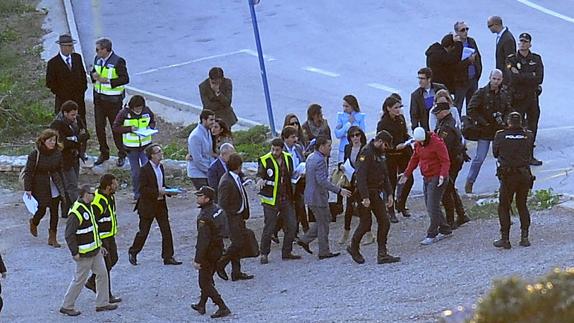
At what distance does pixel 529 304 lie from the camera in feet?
11.7

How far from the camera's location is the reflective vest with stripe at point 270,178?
12789mm

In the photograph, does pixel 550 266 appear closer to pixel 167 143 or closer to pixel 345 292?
pixel 345 292

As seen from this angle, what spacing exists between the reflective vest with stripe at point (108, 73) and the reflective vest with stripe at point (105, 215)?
15.5 ft

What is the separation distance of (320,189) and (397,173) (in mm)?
1686

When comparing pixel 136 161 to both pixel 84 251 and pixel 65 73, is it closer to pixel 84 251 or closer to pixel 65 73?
pixel 65 73

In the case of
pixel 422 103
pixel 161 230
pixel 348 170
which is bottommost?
pixel 161 230

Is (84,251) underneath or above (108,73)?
underneath

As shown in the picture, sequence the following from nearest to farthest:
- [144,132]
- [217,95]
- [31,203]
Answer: [31,203] < [144,132] < [217,95]

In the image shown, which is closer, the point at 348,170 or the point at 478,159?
the point at 348,170

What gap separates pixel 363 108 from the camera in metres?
19.4

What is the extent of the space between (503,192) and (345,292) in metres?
2.08

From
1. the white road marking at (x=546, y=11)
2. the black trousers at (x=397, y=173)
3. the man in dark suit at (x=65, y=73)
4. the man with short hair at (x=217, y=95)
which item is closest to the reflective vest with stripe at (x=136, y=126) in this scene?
the man with short hair at (x=217, y=95)

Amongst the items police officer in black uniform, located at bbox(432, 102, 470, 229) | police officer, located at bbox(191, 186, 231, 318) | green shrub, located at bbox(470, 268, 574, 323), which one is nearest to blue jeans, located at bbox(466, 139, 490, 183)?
police officer in black uniform, located at bbox(432, 102, 470, 229)

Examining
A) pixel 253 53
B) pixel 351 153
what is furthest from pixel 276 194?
pixel 253 53
